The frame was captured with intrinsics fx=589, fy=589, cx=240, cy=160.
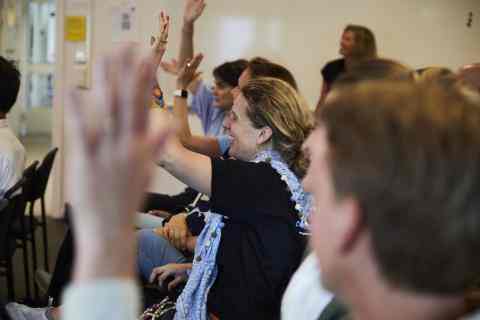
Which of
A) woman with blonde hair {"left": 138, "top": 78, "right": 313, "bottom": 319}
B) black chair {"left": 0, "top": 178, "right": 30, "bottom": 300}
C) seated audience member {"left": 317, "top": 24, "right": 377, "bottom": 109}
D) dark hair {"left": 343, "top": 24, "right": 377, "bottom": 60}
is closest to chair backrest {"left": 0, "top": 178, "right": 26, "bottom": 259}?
black chair {"left": 0, "top": 178, "right": 30, "bottom": 300}

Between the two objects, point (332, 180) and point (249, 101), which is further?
point (249, 101)

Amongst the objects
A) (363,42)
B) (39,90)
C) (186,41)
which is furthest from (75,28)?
(39,90)

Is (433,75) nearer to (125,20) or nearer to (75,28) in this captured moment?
(125,20)

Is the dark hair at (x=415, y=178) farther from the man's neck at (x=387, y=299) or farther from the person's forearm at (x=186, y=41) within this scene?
the person's forearm at (x=186, y=41)

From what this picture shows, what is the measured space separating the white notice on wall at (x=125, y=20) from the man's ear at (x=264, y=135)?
3.03 metres

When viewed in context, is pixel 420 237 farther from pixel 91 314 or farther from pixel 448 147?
pixel 91 314

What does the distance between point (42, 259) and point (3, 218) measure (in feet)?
4.87

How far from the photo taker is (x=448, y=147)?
0.65 meters

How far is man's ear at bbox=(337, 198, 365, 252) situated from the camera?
687 mm

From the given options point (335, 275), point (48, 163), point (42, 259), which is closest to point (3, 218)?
point (48, 163)

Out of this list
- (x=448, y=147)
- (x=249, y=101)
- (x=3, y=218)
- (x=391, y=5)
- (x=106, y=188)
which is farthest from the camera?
(x=391, y=5)

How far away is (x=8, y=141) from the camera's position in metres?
2.56

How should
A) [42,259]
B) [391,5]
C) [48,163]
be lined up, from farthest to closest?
[391,5], [42,259], [48,163]

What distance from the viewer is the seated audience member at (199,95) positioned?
8.82ft
